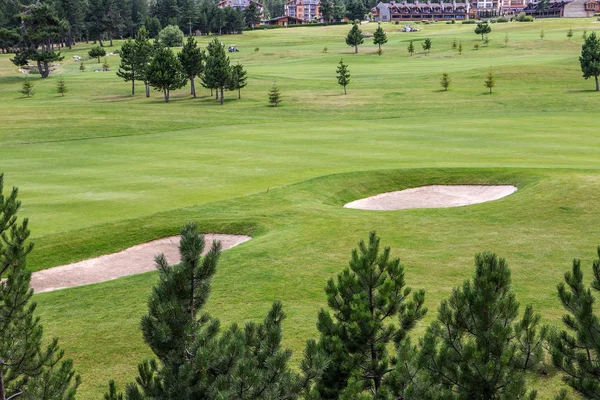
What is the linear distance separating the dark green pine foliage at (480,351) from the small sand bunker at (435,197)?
793 inches

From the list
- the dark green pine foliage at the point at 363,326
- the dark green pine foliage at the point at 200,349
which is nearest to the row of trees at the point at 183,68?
the dark green pine foliage at the point at 363,326

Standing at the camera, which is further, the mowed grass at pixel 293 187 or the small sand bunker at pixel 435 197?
the small sand bunker at pixel 435 197

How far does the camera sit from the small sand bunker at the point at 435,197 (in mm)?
29859

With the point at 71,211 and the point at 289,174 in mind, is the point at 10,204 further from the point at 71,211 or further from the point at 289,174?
the point at 289,174

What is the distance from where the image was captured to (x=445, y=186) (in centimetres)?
3238

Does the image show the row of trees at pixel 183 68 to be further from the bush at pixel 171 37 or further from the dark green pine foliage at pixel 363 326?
the dark green pine foliage at pixel 363 326

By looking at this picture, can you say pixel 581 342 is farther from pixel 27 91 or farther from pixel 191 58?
pixel 27 91

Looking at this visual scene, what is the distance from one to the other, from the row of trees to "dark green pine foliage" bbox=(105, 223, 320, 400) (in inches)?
2888

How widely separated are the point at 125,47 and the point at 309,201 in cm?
7046

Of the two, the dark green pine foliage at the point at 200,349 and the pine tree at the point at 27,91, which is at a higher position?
the pine tree at the point at 27,91

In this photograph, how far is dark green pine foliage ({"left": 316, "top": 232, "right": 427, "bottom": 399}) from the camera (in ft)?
31.4

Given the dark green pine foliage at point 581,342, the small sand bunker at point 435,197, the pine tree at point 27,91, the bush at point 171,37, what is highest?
the bush at point 171,37

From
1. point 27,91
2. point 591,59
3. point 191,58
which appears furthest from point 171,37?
point 591,59

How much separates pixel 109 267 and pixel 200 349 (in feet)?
53.0
